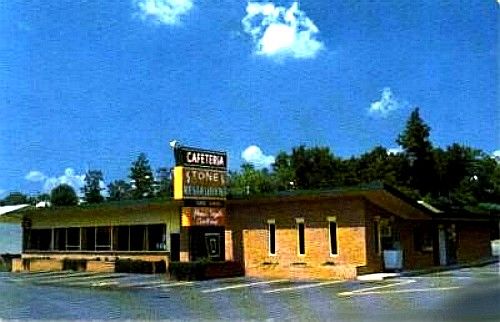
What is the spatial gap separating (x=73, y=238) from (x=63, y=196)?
18822 mm

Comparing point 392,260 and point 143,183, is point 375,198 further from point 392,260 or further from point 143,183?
point 143,183

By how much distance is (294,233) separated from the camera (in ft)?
68.5

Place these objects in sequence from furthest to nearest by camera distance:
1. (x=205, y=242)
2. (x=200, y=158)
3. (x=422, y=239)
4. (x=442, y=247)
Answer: (x=442, y=247) < (x=422, y=239) < (x=205, y=242) < (x=200, y=158)

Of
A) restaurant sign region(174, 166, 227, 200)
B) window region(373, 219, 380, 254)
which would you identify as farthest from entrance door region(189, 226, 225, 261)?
window region(373, 219, 380, 254)

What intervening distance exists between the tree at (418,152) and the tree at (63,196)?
2736 cm

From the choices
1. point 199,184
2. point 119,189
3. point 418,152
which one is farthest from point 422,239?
point 119,189

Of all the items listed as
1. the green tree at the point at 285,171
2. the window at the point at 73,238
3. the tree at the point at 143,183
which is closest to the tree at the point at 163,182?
the tree at the point at 143,183

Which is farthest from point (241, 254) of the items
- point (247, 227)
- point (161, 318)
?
point (161, 318)

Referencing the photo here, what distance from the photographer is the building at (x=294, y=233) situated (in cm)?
1970

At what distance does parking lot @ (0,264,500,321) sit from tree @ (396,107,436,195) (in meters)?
3.41

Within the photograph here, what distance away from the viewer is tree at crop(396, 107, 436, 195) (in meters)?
17.0

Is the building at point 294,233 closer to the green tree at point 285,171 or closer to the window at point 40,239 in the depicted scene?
the window at point 40,239

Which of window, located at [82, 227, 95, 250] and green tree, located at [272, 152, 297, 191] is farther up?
green tree, located at [272, 152, 297, 191]

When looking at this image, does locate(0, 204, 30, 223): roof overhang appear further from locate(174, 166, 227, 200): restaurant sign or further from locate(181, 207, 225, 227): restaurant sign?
locate(174, 166, 227, 200): restaurant sign
